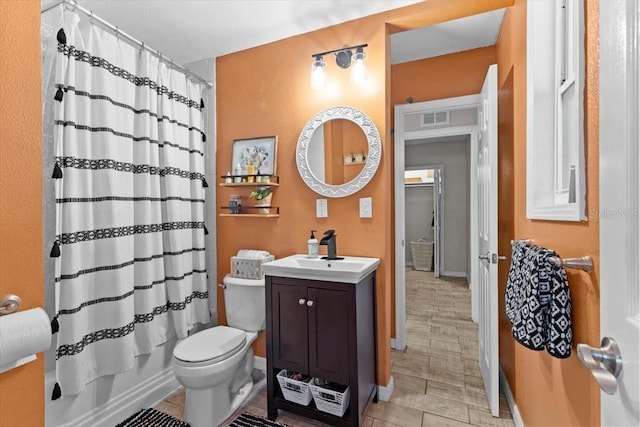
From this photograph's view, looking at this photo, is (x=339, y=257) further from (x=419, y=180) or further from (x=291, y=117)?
(x=419, y=180)

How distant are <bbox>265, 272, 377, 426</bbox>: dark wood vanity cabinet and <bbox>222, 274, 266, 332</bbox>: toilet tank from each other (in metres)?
0.27

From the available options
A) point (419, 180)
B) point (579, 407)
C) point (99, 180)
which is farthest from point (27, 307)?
point (419, 180)

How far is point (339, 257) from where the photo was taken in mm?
2043

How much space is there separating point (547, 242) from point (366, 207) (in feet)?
3.40

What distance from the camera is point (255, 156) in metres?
2.35

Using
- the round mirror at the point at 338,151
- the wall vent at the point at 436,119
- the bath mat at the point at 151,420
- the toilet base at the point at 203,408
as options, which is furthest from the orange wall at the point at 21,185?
the wall vent at the point at 436,119

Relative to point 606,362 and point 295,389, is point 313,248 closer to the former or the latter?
point 295,389

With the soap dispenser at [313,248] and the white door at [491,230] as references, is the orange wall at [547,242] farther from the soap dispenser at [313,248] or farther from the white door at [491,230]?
the soap dispenser at [313,248]

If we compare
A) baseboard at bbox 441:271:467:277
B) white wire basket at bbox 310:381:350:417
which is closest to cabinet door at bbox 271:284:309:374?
white wire basket at bbox 310:381:350:417

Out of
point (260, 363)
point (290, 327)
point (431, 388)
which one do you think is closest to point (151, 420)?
point (260, 363)

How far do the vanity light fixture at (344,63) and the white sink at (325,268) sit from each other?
1191 millimetres

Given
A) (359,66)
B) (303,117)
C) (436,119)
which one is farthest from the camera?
(436,119)

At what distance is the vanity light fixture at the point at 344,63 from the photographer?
1.92 meters

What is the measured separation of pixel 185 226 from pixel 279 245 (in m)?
0.71
